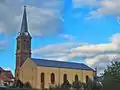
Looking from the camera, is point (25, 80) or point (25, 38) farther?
point (25, 38)

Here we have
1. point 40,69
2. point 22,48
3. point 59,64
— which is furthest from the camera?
point 22,48

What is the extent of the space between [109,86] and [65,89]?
11.7m

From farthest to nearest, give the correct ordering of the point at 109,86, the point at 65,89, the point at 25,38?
the point at 25,38 → the point at 65,89 → the point at 109,86

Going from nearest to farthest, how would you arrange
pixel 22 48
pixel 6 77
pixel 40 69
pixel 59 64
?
pixel 40 69 → pixel 59 64 → pixel 6 77 → pixel 22 48

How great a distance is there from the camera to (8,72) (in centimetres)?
12581

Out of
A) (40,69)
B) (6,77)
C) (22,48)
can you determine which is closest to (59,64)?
(40,69)

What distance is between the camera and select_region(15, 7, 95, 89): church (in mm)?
110562

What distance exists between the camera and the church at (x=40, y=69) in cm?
11056

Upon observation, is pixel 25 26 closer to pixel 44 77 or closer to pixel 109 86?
pixel 44 77

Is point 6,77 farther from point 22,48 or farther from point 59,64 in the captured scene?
point 59,64

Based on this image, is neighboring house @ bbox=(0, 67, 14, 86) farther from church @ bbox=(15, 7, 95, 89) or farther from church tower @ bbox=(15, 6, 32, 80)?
church tower @ bbox=(15, 6, 32, 80)

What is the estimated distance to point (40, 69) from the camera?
110625 millimetres

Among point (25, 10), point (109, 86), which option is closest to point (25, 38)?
point (25, 10)

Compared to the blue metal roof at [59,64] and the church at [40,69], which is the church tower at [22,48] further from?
the blue metal roof at [59,64]
